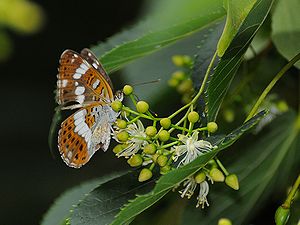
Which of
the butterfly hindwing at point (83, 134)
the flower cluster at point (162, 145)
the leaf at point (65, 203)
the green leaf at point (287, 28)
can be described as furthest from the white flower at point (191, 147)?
the leaf at point (65, 203)

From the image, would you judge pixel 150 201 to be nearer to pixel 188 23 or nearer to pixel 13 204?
pixel 188 23

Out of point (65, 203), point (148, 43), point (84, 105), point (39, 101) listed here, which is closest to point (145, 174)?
point (84, 105)

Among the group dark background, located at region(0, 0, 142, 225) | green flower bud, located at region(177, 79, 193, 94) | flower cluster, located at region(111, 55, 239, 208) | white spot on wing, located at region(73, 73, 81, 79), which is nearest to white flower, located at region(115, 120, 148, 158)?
flower cluster, located at region(111, 55, 239, 208)

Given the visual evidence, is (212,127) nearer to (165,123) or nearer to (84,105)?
(165,123)

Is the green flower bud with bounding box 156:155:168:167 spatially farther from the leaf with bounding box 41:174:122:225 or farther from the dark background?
the dark background

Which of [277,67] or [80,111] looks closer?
[80,111]

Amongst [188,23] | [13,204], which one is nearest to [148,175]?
[188,23]
